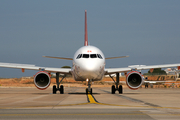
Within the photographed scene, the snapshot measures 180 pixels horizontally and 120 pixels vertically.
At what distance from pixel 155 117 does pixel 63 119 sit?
289cm

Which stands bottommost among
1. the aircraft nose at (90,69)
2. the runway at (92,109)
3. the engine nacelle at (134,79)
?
the runway at (92,109)

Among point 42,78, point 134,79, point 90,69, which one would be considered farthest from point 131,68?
point 42,78

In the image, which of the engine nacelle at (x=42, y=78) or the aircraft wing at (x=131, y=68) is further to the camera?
the aircraft wing at (x=131, y=68)

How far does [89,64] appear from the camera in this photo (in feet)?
72.9

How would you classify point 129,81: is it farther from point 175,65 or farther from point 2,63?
point 2,63

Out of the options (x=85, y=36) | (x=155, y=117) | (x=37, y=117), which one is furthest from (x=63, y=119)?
(x=85, y=36)

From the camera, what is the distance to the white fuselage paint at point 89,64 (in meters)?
22.2

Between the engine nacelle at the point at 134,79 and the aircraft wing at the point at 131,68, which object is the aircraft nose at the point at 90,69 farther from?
the aircraft wing at the point at 131,68

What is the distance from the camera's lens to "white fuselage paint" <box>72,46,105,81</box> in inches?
875

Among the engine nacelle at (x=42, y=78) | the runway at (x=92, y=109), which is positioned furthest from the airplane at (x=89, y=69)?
the runway at (x=92, y=109)

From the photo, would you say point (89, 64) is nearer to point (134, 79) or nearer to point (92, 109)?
point (134, 79)

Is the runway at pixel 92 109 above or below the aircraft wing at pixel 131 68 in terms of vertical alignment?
below

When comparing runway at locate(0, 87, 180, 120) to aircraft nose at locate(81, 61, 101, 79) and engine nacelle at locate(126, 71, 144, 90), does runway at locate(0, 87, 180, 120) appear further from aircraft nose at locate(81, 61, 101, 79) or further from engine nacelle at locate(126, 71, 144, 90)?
engine nacelle at locate(126, 71, 144, 90)

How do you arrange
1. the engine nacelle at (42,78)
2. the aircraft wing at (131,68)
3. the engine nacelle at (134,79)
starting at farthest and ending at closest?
the aircraft wing at (131,68)
the engine nacelle at (42,78)
the engine nacelle at (134,79)
